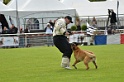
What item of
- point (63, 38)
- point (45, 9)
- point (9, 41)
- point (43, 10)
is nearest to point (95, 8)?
point (45, 9)

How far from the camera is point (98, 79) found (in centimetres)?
1102

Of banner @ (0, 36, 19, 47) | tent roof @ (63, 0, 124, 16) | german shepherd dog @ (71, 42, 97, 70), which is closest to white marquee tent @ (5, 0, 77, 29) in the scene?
tent roof @ (63, 0, 124, 16)

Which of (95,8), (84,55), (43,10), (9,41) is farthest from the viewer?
(95,8)

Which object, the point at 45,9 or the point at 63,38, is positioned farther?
the point at 45,9

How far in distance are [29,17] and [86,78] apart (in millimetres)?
27735

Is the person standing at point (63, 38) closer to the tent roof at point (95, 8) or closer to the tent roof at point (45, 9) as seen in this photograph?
the tent roof at point (45, 9)

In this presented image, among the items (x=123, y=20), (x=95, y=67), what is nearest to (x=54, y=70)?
(x=95, y=67)

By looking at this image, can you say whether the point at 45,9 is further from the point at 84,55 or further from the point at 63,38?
the point at 84,55

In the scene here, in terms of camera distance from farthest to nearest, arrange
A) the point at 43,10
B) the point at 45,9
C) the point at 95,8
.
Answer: the point at 95,8 → the point at 45,9 → the point at 43,10

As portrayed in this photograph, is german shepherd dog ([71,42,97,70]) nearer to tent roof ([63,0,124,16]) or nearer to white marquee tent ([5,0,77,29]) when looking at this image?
white marquee tent ([5,0,77,29])

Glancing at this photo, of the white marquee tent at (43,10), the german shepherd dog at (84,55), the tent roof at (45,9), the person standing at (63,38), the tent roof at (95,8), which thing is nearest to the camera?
the german shepherd dog at (84,55)

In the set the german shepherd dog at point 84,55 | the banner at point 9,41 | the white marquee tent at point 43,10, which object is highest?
the white marquee tent at point 43,10

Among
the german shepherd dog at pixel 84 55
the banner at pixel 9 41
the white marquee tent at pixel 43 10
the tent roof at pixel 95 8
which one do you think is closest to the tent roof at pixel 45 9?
the white marquee tent at pixel 43 10

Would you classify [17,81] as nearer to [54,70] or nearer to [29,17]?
[54,70]
